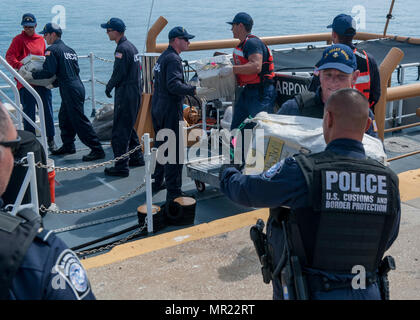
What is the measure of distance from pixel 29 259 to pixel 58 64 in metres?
6.28

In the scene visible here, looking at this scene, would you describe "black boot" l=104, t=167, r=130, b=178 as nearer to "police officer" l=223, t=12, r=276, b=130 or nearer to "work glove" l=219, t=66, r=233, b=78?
"police officer" l=223, t=12, r=276, b=130

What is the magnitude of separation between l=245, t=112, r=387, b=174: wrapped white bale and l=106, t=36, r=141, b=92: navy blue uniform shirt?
161 inches

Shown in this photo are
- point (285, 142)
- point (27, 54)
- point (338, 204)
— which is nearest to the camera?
point (338, 204)

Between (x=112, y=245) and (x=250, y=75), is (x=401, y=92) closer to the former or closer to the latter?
(x=250, y=75)

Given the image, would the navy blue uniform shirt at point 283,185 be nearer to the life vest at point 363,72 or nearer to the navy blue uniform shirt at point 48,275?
the navy blue uniform shirt at point 48,275

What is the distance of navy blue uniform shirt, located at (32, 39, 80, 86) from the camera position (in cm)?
713

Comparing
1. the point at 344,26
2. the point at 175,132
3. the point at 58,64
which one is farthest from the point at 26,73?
the point at 344,26

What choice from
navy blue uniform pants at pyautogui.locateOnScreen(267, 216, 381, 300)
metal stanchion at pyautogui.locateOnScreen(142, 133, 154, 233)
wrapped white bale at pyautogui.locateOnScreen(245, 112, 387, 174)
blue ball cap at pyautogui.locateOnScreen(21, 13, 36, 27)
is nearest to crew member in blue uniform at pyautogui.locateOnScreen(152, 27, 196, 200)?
metal stanchion at pyautogui.locateOnScreen(142, 133, 154, 233)

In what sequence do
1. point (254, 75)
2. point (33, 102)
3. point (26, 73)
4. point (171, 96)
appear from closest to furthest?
point (254, 75) → point (171, 96) → point (26, 73) → point (33, 102)

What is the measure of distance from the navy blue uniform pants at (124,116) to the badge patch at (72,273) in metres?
5.26

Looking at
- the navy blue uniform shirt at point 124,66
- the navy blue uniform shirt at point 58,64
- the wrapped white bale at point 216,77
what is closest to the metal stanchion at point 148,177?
the wrapped white bale at point 216,77

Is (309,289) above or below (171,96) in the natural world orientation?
below

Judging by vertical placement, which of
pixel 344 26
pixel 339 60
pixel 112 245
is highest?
pixel 344 26

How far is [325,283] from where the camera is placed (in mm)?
2131
